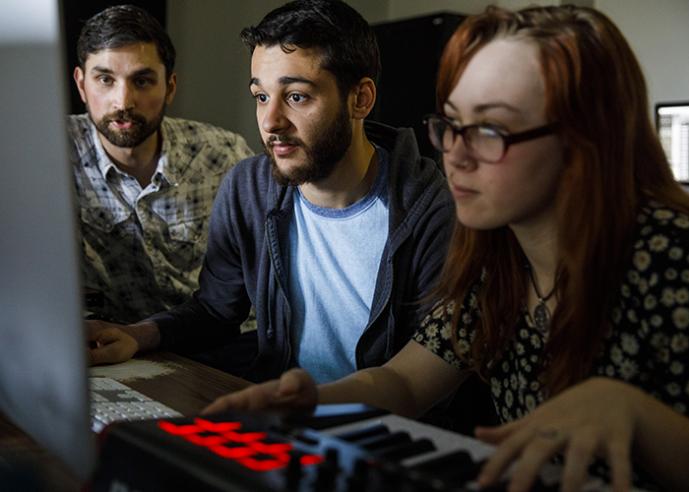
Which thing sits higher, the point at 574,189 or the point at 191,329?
the point at 574,189

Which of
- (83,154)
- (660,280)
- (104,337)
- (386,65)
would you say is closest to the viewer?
(660,280)

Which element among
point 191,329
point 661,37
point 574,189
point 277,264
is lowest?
point 191,329

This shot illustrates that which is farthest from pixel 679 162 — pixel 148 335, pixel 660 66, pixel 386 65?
pixel 148 335

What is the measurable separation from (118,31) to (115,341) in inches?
53.5

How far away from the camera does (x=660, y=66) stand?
155 inches

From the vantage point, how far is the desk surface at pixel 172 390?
0.90 m

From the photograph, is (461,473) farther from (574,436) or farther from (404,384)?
(404,384)

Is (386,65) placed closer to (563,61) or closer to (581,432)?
(563,61)

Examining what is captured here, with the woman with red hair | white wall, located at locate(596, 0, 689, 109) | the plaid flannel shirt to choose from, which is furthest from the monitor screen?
the woman with red hair

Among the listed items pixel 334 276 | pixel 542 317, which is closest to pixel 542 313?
pixel 542 317

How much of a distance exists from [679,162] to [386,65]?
1561 mm

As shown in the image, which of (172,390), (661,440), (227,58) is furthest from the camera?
(227,58)

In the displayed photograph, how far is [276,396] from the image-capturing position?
861mm

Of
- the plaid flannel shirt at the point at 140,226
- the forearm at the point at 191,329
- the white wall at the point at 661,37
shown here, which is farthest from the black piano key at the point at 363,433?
the white wall at the point at 661,37
